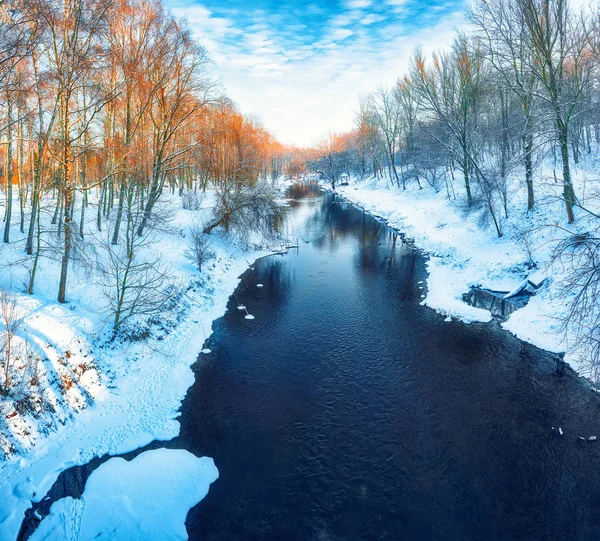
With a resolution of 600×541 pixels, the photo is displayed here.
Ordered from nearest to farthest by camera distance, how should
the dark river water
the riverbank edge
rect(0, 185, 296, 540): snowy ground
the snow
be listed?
the snow
the dark river water
rect(0, 185, 296, 540): snowy ground
the riverbank edge

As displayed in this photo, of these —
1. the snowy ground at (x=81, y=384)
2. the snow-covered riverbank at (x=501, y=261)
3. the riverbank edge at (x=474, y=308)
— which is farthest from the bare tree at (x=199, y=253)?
the snow-covered riverbank at (x=501, y=261)

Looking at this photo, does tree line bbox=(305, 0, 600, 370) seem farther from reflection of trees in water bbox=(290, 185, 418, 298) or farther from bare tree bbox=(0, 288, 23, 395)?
bare tree bbox=(0, 288, 23, 395)

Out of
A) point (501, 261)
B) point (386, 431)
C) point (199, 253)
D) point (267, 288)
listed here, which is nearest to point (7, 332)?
point (386, 431)

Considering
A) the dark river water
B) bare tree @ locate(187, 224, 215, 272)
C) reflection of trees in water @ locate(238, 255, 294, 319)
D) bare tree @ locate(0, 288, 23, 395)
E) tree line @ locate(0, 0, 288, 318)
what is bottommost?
the dark river water

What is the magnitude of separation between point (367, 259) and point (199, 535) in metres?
21.7

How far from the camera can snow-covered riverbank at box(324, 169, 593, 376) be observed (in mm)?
14930

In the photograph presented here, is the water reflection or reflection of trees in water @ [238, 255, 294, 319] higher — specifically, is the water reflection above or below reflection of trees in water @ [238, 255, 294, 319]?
below

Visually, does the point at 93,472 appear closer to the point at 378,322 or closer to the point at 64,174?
the point at 64,174

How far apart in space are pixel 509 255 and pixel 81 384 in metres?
22.1

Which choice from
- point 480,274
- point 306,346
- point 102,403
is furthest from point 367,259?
point 102,403

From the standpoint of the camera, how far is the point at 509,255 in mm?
20844

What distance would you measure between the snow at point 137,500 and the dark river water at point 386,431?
0.40 meters

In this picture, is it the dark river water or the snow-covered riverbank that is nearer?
the dark river water

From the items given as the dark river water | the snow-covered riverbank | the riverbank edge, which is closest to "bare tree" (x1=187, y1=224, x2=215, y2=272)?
the dark river water
